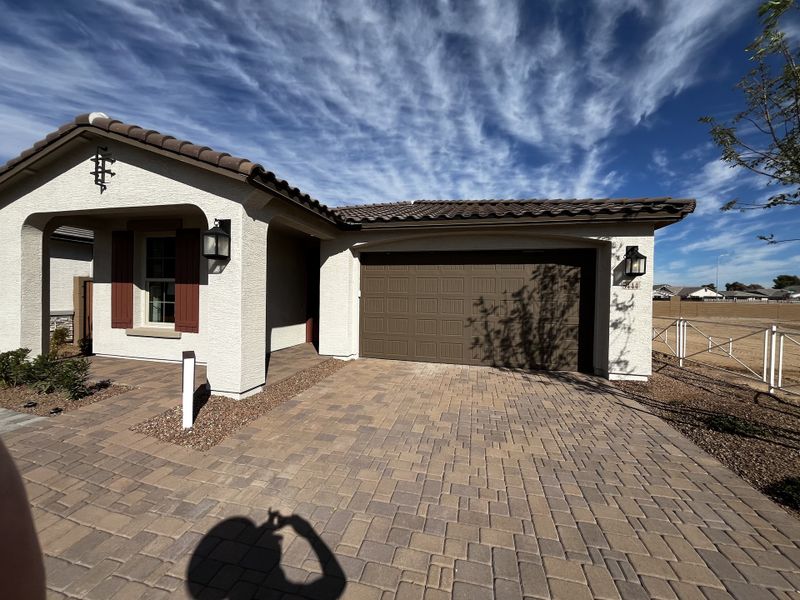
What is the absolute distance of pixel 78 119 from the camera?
539 cm

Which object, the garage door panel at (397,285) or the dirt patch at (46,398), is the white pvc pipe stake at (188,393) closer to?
the dirt patch at (46,398)

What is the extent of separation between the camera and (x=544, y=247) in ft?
24.3

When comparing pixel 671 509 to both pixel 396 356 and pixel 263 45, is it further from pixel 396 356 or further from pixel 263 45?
pixel 263 45

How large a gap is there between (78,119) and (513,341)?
8963 millimetres

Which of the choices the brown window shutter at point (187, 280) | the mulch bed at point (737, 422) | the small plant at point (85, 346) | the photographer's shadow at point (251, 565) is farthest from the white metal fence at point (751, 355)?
the small plant at point (85, 346)

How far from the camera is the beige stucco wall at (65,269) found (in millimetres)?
9570

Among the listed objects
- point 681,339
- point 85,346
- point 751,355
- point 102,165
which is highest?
point 102,165

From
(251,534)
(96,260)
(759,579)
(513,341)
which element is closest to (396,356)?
(513,341)

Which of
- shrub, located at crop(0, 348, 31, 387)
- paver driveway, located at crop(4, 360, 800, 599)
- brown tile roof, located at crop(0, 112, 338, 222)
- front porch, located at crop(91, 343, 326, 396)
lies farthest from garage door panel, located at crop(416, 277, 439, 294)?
shrub, located at crop(0, 348, 31, 387)

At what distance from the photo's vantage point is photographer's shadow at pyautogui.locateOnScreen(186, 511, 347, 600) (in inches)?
80.9

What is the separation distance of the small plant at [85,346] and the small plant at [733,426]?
12235mm

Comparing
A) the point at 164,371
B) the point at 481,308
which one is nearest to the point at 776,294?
the point at 481,308

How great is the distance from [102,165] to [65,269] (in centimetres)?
671

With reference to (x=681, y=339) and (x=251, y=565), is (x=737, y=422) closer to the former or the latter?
(x=681, y=339)
